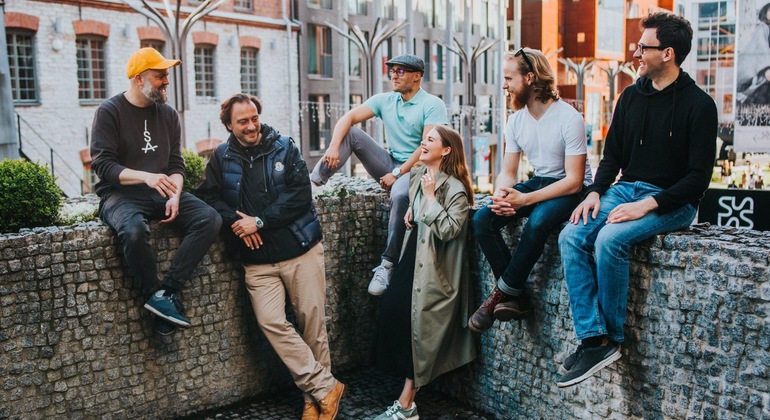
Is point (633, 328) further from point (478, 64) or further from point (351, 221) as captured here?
point (478, 64)

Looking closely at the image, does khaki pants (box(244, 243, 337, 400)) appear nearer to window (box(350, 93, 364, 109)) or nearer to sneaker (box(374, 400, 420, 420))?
sneaker (box(374, 400, 420, 420))

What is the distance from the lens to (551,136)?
5344 mm

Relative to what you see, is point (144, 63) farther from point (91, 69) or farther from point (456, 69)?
point (456, 69)

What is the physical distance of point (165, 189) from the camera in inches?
219

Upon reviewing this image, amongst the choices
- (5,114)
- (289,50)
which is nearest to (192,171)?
(5,114)

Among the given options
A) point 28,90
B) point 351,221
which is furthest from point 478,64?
point 351,221

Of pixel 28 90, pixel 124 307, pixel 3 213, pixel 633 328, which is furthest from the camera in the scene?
pixel 28 90

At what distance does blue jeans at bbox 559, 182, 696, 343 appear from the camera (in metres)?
4.73

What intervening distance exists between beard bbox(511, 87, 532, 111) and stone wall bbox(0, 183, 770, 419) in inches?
36.8

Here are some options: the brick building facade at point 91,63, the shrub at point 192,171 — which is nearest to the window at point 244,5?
the brick building facade at point 91,63

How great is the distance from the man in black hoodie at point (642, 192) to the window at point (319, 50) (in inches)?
1000

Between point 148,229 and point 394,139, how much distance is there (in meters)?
2.30

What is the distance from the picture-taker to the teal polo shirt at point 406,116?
648cm

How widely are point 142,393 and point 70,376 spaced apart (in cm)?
59
